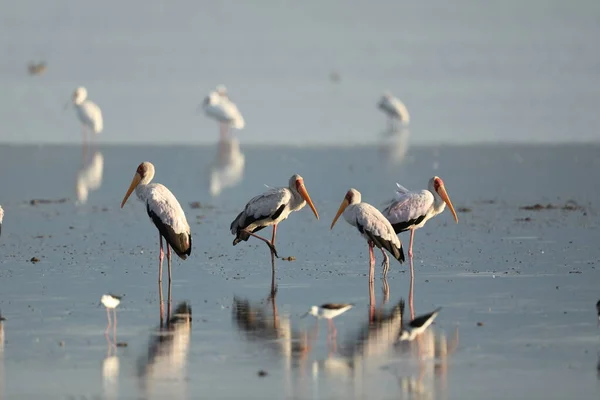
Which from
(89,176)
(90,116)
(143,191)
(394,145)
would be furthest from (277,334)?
(90,116)

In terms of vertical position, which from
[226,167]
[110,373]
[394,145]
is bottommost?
[110,373]

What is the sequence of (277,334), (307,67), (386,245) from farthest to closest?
(307,67) → (386,245) → (277,334)

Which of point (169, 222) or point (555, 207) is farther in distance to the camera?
point (555, 207)

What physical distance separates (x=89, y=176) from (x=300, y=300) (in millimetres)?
13258

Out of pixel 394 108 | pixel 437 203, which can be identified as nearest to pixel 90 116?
pixel 394 108

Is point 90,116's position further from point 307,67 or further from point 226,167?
point 307,67

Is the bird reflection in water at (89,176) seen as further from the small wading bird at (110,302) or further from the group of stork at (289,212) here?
the small wading bird at (110,302)

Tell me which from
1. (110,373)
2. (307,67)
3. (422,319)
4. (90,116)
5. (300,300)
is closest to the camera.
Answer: (110,373)

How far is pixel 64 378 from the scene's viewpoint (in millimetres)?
→ 8461

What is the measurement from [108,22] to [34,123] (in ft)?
82.3

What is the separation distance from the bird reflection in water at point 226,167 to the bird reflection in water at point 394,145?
3060 millimetres

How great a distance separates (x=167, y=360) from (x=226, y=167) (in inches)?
657

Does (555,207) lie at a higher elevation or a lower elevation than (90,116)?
lower

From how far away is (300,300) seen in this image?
11523mm
